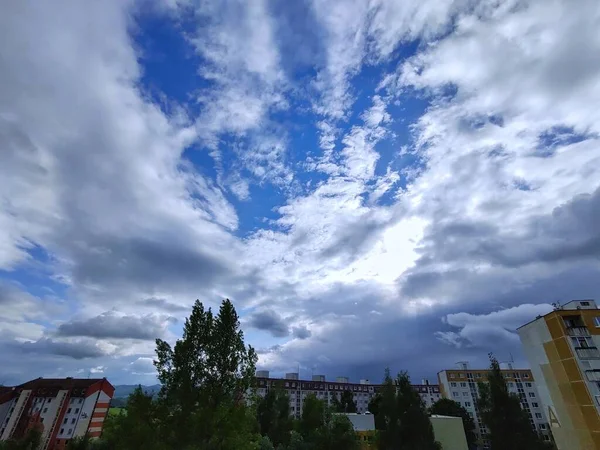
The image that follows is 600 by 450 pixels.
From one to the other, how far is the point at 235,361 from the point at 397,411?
19.7 metres

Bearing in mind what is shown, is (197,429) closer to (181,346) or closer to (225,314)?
(181,346)

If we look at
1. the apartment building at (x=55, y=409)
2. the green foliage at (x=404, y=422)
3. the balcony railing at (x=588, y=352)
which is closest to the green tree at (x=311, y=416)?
the green foliage at (x=404, y=422)

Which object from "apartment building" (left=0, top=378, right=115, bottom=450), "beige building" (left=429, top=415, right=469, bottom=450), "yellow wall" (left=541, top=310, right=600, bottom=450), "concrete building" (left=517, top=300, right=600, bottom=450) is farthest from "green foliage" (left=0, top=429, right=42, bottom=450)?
"concrete building" (left=517, top=300, right=600, bottom=450)

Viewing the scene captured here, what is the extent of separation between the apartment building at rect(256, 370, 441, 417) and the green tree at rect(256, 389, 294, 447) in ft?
223

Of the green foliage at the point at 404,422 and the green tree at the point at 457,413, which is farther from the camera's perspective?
the green tree at the point at 457,413

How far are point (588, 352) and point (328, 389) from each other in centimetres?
11447

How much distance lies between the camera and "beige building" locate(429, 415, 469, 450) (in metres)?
50.1

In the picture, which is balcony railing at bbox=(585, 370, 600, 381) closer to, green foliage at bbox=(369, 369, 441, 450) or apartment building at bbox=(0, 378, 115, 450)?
green foliage at bbox=(369, 369, 441, 450)

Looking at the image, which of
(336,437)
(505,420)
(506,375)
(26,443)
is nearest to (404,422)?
(336,437)

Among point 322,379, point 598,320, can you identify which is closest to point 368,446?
point 598,320

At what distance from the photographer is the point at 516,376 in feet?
348

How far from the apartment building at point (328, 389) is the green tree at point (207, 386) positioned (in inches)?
4257

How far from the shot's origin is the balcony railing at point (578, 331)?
1586 inches

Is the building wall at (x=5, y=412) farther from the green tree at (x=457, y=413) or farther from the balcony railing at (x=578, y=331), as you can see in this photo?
the balcony railing at (x=578, y=331)
